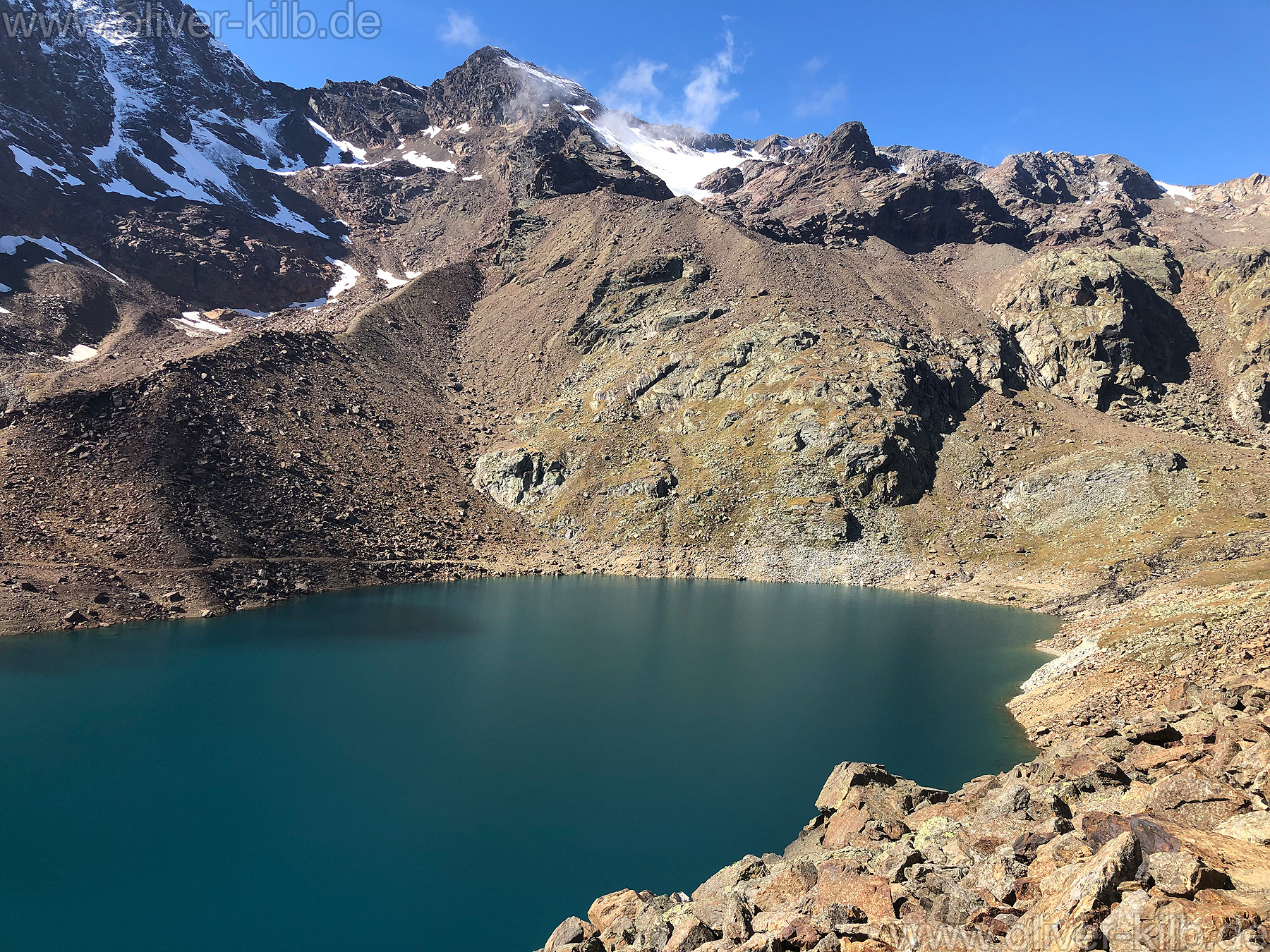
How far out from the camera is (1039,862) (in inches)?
572

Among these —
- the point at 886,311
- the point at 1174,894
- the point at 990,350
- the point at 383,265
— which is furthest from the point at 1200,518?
the point at 383,265

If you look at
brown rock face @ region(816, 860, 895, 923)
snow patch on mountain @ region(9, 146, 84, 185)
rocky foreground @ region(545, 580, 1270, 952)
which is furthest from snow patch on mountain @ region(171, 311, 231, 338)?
brown rock face @ region(816, 860, 895, 923)

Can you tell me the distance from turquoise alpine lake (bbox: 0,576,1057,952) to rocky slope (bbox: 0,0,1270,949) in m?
4.99

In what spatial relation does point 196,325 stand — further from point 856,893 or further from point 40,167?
point 856,893

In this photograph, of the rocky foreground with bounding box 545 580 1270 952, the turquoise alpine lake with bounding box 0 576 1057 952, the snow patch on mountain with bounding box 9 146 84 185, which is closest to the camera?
the rocky foreground with bounding box 545 580 1270 952

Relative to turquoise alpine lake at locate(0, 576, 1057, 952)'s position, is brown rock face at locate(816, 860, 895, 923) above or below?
above

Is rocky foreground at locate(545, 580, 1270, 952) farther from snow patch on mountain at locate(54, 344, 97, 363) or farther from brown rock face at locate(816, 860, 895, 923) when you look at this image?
snow patch on mountain at locate(54, 344, 97, 363)

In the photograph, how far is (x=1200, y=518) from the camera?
7588cm

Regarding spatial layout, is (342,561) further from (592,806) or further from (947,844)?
(947,844)

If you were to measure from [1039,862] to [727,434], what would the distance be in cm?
9517

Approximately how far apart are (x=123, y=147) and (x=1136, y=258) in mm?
251768

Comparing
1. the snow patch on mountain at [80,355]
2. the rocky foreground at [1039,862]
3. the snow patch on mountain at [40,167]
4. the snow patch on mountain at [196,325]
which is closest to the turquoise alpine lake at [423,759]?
the rocky foreground at [1039,862]

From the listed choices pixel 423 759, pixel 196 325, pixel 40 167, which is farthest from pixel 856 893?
pixel 40 167

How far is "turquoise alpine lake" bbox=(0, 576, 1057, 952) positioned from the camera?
22812 mm
